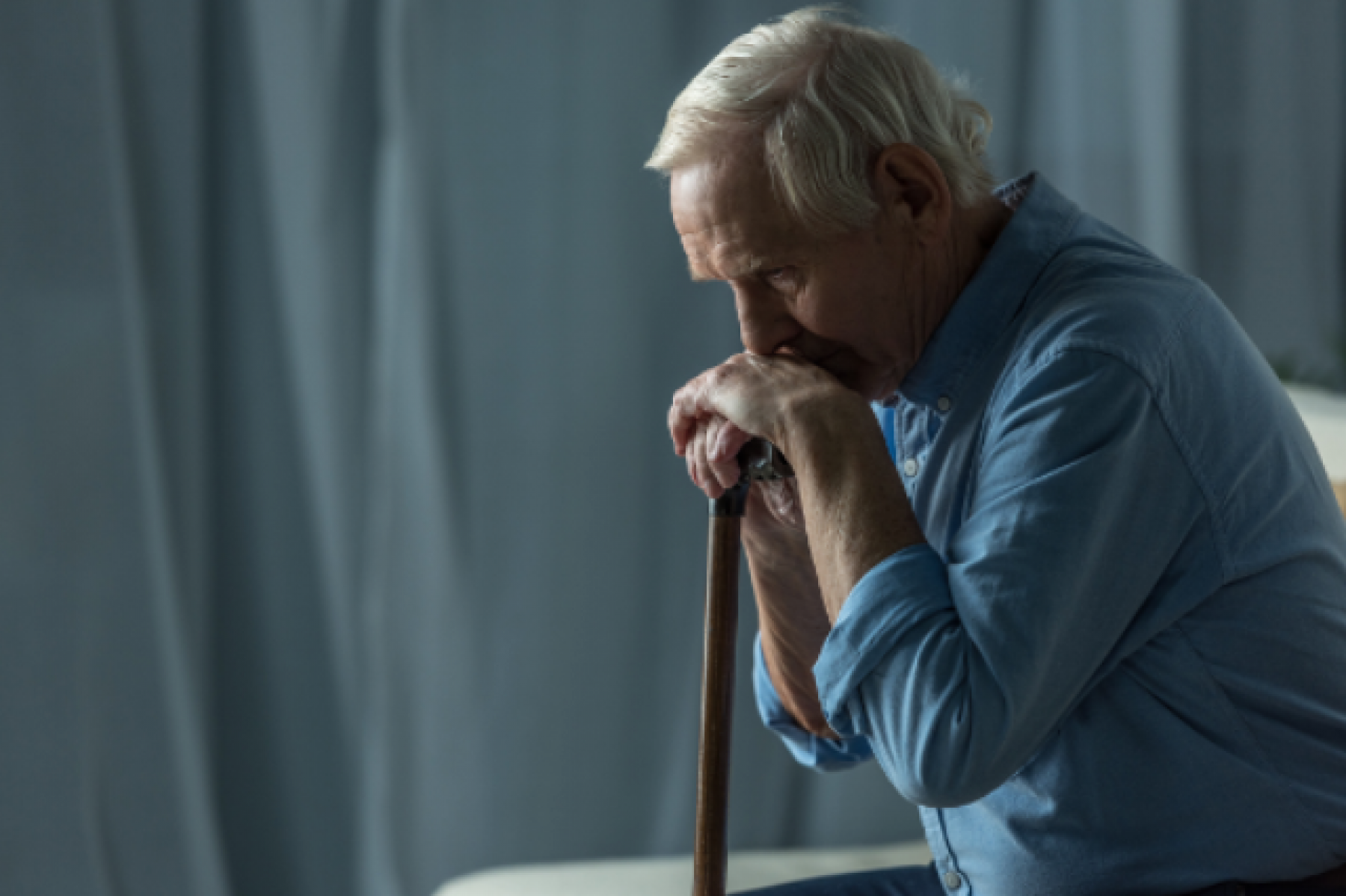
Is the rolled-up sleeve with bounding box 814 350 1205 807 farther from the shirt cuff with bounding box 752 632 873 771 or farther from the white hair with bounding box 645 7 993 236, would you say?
the shirt cuff with bounding box 752 632 873 771

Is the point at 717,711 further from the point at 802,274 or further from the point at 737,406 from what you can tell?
the point at 802,274

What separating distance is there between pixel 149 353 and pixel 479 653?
2.34 feet

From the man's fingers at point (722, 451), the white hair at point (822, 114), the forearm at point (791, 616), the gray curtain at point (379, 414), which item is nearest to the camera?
the white hair at point (822, 114)

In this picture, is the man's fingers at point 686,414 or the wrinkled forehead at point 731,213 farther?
the man's fingers at point 686,414

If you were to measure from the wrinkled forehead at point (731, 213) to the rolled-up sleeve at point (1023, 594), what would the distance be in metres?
0.25

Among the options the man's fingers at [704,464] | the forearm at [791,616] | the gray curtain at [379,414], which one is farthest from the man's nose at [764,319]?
the gray curtain at [379,414]

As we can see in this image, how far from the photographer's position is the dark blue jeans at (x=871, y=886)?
1.20 metres

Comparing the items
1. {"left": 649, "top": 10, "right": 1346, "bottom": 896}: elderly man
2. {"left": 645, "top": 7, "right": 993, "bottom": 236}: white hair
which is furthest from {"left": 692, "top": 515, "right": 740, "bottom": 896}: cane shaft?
{"left": 645, "top": 7, "right": 993, "bottom": 236}: white hair

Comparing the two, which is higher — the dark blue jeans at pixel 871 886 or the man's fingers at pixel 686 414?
the man's fingers at pixel 686 414

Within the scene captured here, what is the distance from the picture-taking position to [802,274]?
3.21ft

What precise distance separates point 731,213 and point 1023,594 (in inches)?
15.1

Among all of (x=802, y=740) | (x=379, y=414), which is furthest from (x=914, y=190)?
(x=379, y=414)

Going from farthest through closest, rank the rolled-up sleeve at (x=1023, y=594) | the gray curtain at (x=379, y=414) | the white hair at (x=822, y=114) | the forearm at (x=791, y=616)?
the gray curtain at (x=379, y=414), the forearm at (x=791, y=616), the white hair at (x=822, y=114), the rolled-up sleeve at (x=1023, y=594)

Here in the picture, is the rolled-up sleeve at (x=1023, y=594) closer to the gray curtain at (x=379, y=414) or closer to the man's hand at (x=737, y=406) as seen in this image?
the man's hand at (x=737, y=406)
